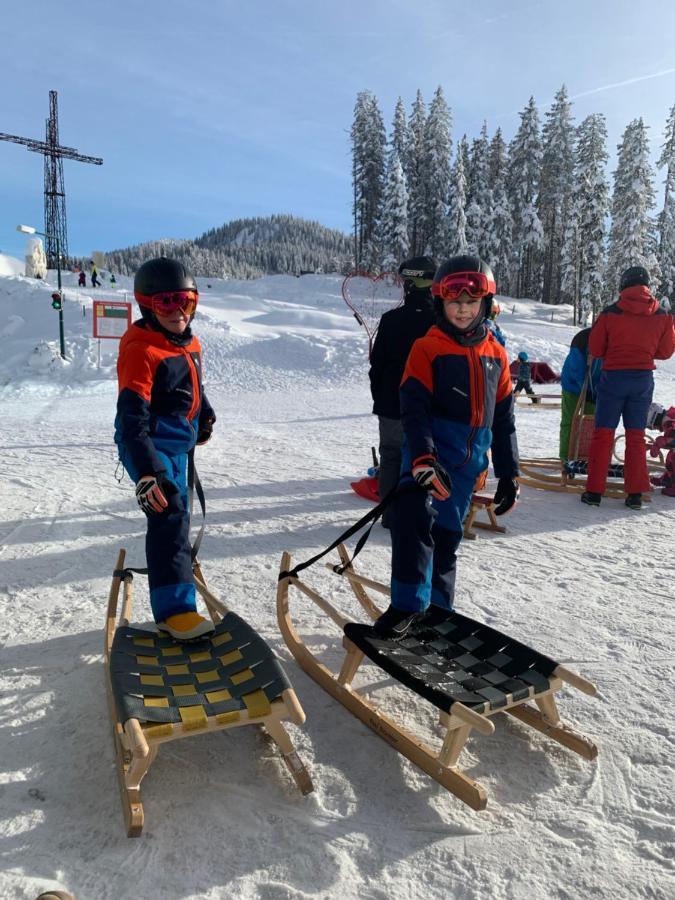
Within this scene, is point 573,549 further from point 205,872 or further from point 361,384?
point 361,384

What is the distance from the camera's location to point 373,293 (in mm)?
11312

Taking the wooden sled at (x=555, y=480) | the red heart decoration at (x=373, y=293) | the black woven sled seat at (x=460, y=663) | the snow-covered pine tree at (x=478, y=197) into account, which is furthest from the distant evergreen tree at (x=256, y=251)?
the black woven sled seat at (x=460, y=663)

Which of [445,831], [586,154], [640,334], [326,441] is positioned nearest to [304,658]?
[445,831]

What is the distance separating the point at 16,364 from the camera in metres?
16.1

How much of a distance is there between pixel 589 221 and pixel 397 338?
38466 mm

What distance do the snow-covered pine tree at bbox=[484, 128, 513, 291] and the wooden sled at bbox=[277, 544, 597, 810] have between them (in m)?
41.5

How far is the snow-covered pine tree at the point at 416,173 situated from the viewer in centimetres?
4644

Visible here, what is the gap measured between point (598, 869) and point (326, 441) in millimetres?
7564

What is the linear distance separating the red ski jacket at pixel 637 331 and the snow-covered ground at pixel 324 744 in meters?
1.61

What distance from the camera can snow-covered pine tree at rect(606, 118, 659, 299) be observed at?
3553 centimetres

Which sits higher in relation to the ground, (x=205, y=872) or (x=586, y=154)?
(x=586, y=154)

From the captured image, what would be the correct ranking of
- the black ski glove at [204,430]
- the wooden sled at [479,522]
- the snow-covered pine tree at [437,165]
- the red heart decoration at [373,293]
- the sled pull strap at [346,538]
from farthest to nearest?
1. the snow-covered pine tree at [437,165]
2. the red heart decoration at [373,293]
3. the wooden sled at [479,522]
4. the black ski glove at [204,430]
5. the sled pull strap at [346,538]

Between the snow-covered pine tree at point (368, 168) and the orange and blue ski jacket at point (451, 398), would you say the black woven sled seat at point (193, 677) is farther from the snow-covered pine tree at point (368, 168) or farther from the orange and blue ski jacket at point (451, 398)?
the snow-covered pine tree at point (368, 168)

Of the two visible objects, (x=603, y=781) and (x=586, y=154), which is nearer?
(x=603, y=781)
